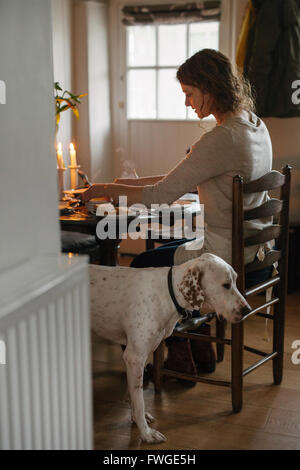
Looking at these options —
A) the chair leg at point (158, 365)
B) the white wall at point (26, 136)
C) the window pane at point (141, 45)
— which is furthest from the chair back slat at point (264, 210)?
the window pane at point (141, 45)

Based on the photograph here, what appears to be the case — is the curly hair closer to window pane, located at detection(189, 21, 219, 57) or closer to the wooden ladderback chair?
the wooden ladderback chair

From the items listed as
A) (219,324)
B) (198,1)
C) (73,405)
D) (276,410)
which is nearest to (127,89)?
(198,1)

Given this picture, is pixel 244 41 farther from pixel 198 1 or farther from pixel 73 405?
pixel 73 405

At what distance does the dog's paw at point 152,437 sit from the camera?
76.6 inches

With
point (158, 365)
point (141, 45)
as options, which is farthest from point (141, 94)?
point (158, 365)

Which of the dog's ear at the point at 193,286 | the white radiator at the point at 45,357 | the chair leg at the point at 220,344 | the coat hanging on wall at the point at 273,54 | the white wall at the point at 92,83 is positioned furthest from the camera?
the white wall at the point at 92,83

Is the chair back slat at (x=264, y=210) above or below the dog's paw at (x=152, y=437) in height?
above

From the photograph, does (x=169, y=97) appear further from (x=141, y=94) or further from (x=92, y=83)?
(x=92, y=83)

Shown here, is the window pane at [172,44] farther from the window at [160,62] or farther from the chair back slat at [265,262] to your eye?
the chair back slat at [265,262]

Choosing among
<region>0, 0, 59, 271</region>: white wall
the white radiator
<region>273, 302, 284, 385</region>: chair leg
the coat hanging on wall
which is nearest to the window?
the coat hanging on wall

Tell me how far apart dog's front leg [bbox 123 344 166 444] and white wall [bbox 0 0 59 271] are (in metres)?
0.72

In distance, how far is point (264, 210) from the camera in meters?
2.11

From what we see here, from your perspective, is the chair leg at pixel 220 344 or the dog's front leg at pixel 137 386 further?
the chair leg at pixel 220 344

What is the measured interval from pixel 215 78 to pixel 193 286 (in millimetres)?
821
